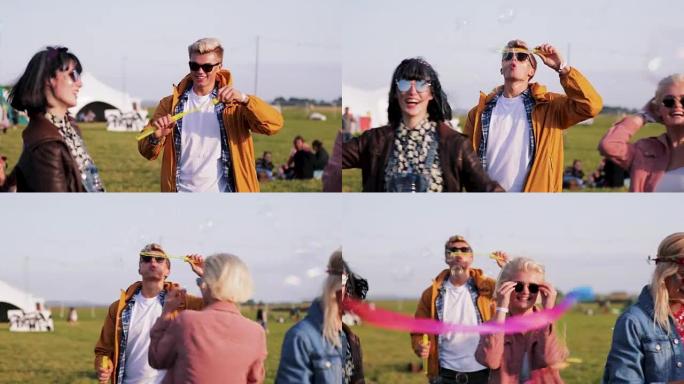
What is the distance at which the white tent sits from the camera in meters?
7.97

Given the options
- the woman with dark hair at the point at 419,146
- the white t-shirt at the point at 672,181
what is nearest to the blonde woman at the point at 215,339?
the woman with dark hair at the point at 419,146

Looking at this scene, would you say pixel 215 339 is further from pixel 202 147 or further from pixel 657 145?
pixel 657 145

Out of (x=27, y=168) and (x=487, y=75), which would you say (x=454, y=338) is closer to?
(x=487, y=75)

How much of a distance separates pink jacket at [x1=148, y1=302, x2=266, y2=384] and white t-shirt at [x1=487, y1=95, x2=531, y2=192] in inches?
65.4

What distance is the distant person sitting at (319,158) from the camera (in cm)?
871

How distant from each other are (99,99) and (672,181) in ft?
12.3

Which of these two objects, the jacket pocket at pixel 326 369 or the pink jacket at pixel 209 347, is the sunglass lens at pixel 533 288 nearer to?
the jacket pocket at pixel 326 369

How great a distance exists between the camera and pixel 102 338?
769cm

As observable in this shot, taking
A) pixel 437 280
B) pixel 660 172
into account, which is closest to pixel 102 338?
pixel 437 280

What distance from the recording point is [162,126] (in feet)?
25.4

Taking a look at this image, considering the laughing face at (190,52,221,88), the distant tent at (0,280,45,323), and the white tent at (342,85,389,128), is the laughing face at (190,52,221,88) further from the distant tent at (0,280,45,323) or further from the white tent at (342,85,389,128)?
the distant tent at (0,280,45,323)

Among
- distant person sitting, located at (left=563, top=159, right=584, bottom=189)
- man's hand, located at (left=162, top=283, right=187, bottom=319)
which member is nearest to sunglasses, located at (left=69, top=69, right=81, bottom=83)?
man's hand, located at (left=162, top=283, right=187, bottom=319)

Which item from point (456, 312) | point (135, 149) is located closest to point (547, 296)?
point (456, 312)

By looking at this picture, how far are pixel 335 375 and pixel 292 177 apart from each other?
166 centimetres
